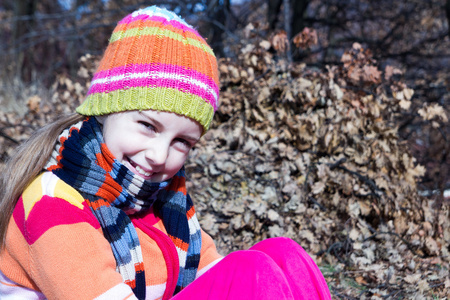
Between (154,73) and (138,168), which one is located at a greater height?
(154,73)

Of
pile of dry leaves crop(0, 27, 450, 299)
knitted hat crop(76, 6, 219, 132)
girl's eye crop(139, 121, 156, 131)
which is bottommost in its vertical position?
pile of dry leaves crop(0, 27, 450, 299)

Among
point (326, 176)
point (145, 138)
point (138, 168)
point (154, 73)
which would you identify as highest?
point (154, 73)

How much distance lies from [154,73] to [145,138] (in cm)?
24

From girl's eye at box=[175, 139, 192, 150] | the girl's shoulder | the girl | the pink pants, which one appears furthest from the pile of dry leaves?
the girl's shoulder

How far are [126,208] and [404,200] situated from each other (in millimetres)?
2220

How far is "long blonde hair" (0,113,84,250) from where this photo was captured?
1.48m

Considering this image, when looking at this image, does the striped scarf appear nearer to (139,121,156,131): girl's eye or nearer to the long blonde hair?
the long blonde hair

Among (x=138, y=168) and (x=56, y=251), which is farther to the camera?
(x=138, y=168)

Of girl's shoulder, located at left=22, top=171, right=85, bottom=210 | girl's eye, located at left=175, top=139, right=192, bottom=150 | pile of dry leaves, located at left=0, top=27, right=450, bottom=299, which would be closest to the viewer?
girl's shoulder, located at left=22, top=171, right=85, bottom=210

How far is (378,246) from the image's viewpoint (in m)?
2.86

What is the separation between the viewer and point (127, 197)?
1583 millimetres

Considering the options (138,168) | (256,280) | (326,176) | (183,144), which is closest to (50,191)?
(138,168)

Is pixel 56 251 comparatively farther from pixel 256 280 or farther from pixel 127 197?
pixel 256 280

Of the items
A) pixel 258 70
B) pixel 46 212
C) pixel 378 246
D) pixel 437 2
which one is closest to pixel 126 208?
pixel 46 212
